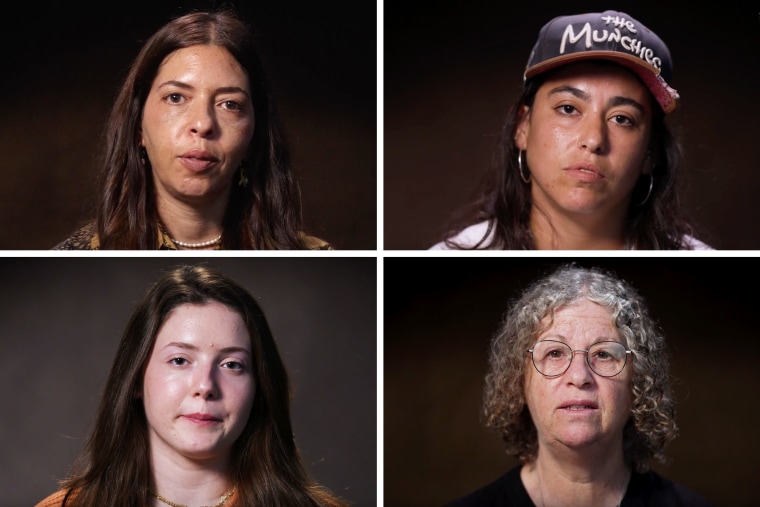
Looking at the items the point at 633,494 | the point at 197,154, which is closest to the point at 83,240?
the point at 197,154

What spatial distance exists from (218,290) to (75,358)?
17.1 inches

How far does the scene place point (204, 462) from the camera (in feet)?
10.0

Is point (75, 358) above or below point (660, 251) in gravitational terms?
below

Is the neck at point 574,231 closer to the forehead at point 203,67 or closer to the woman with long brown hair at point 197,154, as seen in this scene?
the woman with long brown hair at point 197,154

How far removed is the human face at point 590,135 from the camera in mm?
3070

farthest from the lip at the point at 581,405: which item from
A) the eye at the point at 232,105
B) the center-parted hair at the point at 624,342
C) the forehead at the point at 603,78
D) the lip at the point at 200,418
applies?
the eye at the point at 232,105

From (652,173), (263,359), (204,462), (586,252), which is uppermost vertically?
(652,173)

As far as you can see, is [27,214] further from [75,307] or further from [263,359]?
[263,359]

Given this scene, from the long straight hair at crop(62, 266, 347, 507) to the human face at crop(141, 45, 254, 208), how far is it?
0.23 metres

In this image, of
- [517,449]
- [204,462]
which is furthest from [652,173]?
[204,462]

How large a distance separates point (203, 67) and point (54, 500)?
1.13 m

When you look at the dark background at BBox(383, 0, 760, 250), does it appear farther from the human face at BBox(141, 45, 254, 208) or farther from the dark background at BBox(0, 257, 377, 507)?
the human face at BBox(141, 45, 254, 208)

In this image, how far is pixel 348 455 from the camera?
324cm

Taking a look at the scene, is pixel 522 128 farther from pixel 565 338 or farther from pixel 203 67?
pixel 203 67
